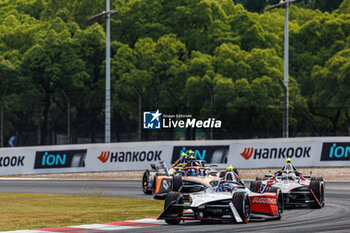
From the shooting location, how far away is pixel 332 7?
82875mm

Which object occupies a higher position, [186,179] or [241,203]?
[241,203]

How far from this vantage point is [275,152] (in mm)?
33438

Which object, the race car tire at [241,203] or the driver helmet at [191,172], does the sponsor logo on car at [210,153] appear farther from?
the race car tire at [241,203]

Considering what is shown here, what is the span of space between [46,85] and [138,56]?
781 centimetres

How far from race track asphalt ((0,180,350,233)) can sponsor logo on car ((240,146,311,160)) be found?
3456 millimetres

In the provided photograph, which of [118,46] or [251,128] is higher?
[118,46]

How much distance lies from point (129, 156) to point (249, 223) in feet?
64.1

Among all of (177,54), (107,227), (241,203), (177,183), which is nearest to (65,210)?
(177,183)

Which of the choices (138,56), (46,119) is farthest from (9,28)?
(46,119)

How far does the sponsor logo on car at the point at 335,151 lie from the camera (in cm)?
3281

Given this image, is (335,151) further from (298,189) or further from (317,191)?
(317,191)

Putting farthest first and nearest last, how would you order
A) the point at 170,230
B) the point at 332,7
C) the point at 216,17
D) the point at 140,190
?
the point at 332,7 → the point at 216,17 → the point at 140,190 → the point at 170,230

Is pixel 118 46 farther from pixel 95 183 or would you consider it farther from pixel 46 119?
pixel 95 183

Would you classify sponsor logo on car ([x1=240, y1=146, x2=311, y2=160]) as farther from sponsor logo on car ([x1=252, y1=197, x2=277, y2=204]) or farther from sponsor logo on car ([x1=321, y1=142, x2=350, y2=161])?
sponsor logo on car ([x1=252, y1=197, x2=277, y2=204])
